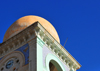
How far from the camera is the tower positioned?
1819 centimetres

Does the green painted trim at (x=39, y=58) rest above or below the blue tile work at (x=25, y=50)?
below

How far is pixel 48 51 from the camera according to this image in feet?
65.2

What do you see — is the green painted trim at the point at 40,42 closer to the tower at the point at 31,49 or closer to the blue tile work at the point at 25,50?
the tower at the point at 31,49

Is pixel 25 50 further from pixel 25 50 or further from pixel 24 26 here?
pixel 24 26

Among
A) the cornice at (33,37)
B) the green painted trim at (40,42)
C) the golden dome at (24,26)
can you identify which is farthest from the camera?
the golden dome at (24,26)

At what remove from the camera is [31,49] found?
18609mm

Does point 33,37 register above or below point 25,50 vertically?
above

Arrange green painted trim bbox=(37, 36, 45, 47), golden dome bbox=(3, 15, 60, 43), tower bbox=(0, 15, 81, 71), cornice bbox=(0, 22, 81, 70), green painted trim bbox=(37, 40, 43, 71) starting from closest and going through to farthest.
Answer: green painted trim bbox=(37, 40, 43, 71), tower bbox=(0, 15, 81, 71), green painted trim bbox=(37, 36, 45, 47), cornice bbox=(0, 22, 81, 70), golden dome bbox=(3, 15, 60, 43)

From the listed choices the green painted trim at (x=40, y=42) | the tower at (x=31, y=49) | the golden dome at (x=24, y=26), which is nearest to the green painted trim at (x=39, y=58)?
the tower at (x=31, y=49)

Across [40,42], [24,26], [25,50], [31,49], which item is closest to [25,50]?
[25,50]

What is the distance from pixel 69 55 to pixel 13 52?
5.62 m

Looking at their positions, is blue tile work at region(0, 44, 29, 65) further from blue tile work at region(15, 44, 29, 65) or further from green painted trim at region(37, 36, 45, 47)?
green painted trim at region(37, 36, 45, 47)

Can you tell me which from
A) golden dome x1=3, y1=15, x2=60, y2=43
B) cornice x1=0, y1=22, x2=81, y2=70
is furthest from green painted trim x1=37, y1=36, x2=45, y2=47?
golden dome x1=3, y1=15, x2=60, y2=43

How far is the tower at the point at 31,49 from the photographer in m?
18.2
